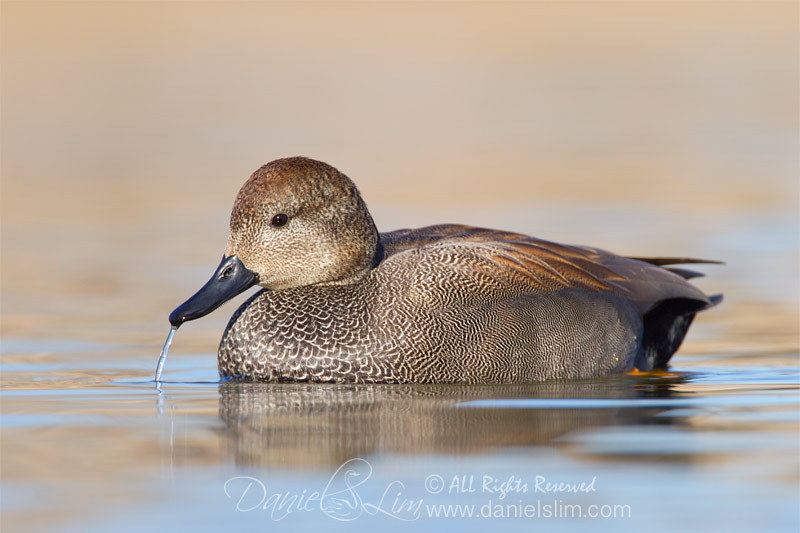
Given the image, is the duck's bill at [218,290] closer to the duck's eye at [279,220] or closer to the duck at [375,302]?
the duck at [375,302]

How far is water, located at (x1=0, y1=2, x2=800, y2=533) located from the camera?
5.37 m

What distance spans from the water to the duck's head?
61 cm

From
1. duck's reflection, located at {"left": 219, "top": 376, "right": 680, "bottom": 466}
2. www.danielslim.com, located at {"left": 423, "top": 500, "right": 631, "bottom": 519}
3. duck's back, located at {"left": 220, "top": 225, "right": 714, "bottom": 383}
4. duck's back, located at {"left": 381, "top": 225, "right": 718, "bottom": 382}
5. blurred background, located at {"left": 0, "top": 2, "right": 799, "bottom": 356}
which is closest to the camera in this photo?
www.danielslim.com, located at {"left": 423, "top": 500, "right": 631, "bottom": 519}

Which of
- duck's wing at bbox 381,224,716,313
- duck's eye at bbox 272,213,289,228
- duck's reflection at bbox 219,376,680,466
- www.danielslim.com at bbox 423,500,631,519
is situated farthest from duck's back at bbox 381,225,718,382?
www.danielslim.com at bbox 423,500,631,519

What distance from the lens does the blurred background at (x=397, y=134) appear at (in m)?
12.4

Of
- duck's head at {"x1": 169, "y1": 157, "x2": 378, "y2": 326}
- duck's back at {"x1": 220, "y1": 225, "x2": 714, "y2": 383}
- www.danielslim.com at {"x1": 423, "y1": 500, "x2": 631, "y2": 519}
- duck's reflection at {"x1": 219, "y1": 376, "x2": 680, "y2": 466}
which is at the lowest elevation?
duck's reflection at {"x1": 219, "y1": 376, "x2": 680, "y2": 466}

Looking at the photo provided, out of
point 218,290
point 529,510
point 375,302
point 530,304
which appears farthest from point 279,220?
point 529,510

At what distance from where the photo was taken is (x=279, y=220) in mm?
7754

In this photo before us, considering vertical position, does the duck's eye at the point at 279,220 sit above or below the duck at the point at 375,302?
above

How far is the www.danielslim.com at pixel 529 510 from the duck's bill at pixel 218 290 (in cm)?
273

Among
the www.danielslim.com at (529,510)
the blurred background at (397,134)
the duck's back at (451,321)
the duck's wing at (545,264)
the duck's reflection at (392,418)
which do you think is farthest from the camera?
the blurred background at (397,134)

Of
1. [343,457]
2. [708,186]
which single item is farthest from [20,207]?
[343,457]

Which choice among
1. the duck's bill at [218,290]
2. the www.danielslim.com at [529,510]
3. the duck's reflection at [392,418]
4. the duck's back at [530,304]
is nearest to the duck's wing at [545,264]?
the duck's back at [530,304]

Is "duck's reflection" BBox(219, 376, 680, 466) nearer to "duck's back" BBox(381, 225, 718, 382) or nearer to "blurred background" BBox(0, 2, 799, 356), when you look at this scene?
"duck's back" BBox(381, 225, 718, 382)
